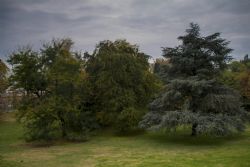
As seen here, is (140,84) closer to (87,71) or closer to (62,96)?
(87,71)

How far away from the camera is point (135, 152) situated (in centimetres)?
2030

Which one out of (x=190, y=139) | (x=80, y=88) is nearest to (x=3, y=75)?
(x=80, y=88)

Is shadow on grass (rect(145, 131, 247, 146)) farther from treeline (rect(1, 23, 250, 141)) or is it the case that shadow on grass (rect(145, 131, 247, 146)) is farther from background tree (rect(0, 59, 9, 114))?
background tree (rect(0, 59, 9, 114))

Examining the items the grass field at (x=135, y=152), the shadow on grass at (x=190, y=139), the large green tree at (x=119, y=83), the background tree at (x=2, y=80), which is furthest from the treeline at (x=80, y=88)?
the background tree at (x=2, y=80)

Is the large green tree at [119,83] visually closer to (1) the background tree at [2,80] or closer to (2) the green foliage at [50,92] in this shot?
(2) the green foliage at [50,92]

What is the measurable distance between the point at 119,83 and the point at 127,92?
1.16m

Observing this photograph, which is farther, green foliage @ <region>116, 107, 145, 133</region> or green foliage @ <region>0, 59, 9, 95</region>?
green foliage @ <region>0, 59, 9, 95</region>

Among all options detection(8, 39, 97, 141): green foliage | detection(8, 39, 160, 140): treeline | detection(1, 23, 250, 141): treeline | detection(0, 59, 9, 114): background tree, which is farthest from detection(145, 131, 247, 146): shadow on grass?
detection(0, 59, 9, 114): background tree

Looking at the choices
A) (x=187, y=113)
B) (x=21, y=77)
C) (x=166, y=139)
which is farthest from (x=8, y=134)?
(x=187, y=113)

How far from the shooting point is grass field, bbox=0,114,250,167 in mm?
16797

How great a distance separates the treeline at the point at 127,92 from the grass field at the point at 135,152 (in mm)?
1125

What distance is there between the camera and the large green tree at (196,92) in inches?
889

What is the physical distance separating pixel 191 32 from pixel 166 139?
8.34 meters

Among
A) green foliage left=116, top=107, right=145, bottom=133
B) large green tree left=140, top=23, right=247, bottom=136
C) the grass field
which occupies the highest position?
large green tree left=140, top=23, right=247, bottom=136
